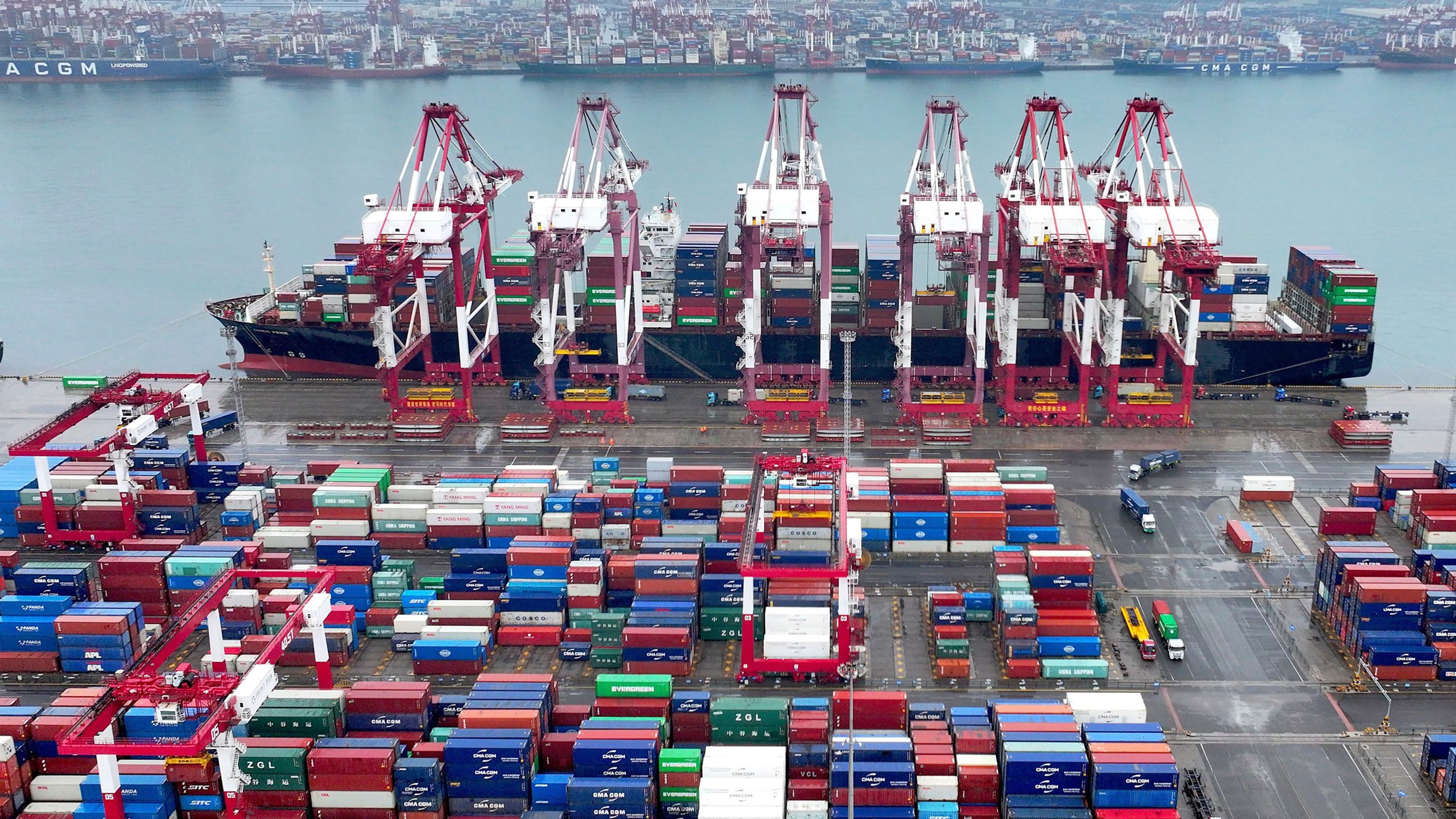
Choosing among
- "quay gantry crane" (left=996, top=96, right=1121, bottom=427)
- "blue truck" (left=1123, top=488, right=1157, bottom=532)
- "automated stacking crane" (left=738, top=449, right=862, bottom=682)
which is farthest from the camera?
"quay gantry crane" (left=996, top=96, right=1121, bottom=427)

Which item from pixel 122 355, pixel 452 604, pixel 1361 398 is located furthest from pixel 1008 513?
pixel 122 355

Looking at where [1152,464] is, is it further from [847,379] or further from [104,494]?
[104,494]

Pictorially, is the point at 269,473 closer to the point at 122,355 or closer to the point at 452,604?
the point at 452,604

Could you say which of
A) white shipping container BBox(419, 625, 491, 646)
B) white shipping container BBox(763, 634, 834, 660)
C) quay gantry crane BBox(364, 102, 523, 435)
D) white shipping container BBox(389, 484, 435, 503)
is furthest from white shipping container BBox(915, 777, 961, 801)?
quay gantry crane BBox(364, 102, 523, 435)

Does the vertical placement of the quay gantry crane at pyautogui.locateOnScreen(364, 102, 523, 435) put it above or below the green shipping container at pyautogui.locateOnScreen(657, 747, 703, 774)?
above

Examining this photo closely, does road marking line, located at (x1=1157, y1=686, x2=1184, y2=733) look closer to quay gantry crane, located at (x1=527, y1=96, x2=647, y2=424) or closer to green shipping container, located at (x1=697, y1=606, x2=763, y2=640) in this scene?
green shipping container, located at (x1=697, y1=606, x2=763, y2=640)
